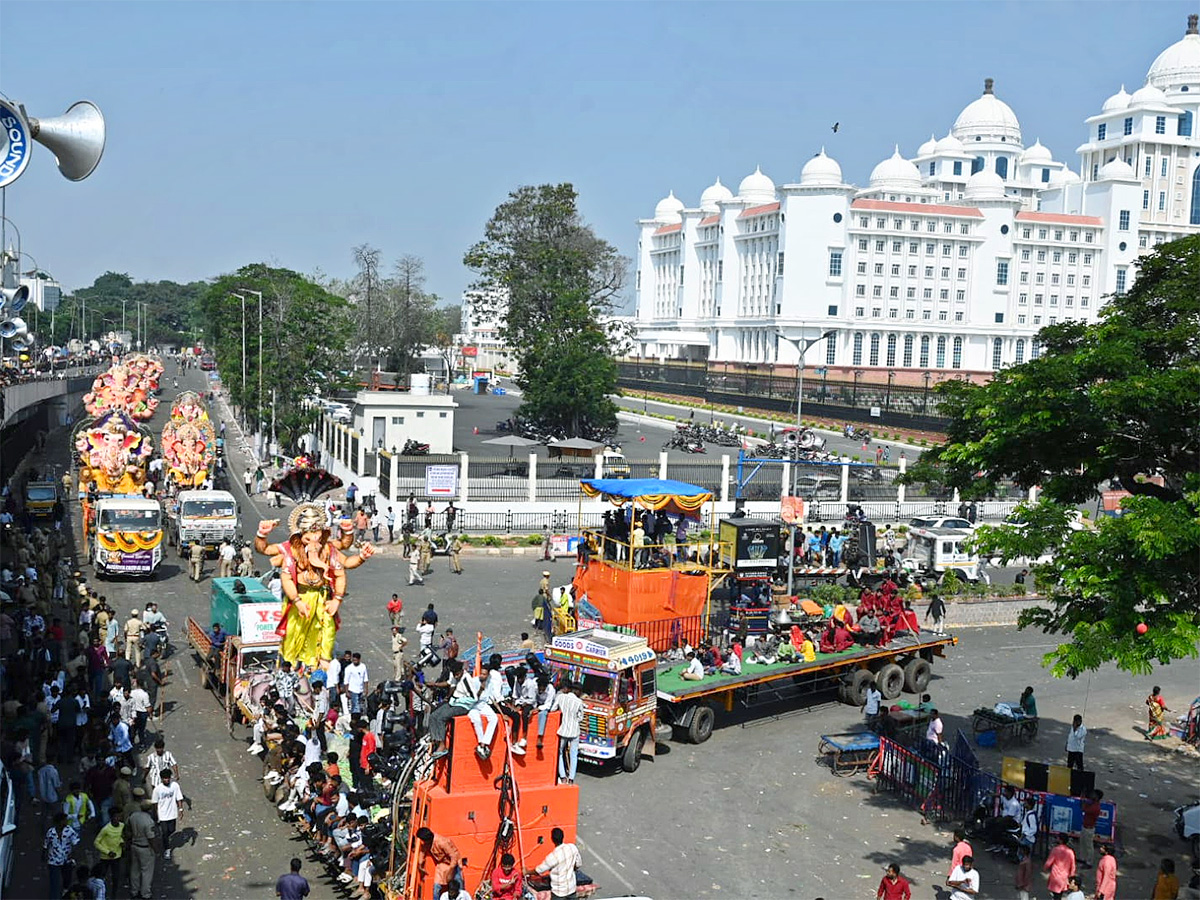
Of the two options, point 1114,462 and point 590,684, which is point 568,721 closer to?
point 590,684

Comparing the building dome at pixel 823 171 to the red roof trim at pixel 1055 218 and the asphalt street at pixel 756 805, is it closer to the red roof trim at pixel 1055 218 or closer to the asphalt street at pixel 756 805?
the red roof trim at pixel 1055 218

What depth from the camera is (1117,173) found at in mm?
112312

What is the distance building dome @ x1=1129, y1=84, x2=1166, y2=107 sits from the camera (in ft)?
382

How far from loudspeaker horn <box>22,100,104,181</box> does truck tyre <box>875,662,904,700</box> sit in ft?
52.8

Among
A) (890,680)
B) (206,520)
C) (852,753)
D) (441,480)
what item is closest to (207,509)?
(206,520)

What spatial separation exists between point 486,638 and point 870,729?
8.13 m

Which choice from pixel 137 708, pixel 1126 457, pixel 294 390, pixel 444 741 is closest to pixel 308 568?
pixel 137 708

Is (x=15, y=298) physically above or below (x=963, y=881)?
above

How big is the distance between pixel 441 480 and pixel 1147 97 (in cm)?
10603

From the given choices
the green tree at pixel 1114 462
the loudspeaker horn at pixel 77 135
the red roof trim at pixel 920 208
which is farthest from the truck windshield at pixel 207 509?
the red roof trim at pixel 920 208

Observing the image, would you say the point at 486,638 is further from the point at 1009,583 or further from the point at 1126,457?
the point at 1009,583

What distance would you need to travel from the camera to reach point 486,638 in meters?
23.8

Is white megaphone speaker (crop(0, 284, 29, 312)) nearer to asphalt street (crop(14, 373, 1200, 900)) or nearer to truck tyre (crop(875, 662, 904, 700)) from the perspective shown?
asphalt street (crop(14, 373, 1200, 900))

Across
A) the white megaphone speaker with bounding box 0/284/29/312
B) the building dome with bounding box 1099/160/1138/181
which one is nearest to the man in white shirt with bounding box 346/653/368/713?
the white megaphone speaker with bounding box 0/284/29/312
